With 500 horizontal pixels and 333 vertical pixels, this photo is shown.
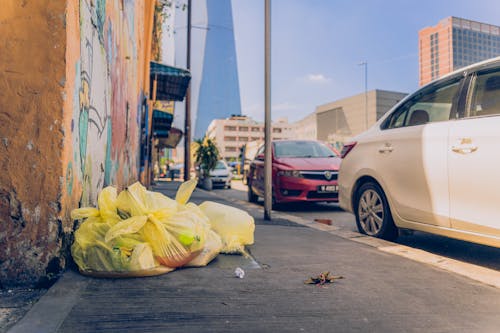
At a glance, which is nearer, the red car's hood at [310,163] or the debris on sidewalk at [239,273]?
the debris on sidewalk at [239,273]

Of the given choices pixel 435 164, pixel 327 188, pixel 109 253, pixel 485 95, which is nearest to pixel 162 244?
pixel 109 253

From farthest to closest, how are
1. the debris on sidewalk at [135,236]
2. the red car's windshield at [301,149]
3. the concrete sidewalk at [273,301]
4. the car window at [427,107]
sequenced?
the red car's windshield at [301,149] → the car window at [427,107] → the debris on sidewalk at [135,236] → the concrete sidewalk at [273,301]

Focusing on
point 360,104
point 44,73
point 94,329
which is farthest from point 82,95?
point 360,104

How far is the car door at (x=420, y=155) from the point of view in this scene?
12.1ft

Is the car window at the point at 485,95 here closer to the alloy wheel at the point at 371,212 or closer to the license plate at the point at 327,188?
the alloy wheel at the point at 371,212

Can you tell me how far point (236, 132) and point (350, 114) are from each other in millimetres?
42955

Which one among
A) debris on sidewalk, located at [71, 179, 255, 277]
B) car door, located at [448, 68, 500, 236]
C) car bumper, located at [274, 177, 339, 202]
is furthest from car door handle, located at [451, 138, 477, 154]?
car bumper, located at [274, 177, 339, 202]

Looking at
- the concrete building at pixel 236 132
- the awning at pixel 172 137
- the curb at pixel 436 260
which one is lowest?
the curb at pixel 436 260

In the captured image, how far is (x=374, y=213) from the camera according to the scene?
4.70 metres

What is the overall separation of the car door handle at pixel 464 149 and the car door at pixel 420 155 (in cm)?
11

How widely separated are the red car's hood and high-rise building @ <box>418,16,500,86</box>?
14461 centimetres

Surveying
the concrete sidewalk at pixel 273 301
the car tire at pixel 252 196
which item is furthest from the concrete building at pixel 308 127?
the concrete sidewalk at pixel 273 301

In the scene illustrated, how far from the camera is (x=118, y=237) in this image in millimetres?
2797

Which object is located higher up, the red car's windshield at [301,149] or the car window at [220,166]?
the red car's windshield at [301,149]
